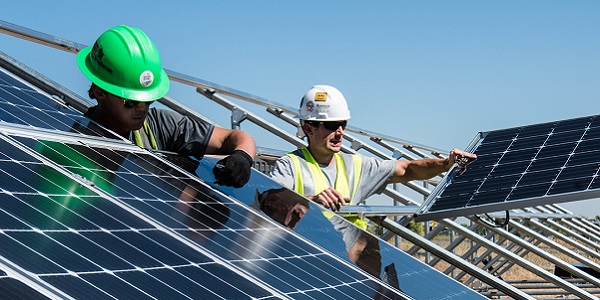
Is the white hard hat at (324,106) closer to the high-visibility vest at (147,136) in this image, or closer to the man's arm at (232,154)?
the man's arm at (232,154)

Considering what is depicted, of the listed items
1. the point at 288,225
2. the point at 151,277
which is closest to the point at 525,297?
the point at 288,225

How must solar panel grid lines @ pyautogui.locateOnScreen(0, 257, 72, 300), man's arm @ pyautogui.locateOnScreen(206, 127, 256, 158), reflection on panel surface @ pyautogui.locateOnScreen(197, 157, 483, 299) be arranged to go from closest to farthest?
1. solar panel grid lines @ pyautogui.locateOnScreen(0, 257, 72, 300)
2. reflection on panel surface @ pyautogui.locateOnScreen(197, 157, 483, 299)
3. man's arm @ pyautogui.locateOnScreen(206, 127, 256, 158)

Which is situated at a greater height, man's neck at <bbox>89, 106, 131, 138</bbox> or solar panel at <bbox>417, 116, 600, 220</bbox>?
solar panel at <bbox>417, 116, 600, 220</bbox>

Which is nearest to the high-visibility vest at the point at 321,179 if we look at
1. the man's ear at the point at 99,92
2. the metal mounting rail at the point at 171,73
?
the man's ear at the point at 99,92

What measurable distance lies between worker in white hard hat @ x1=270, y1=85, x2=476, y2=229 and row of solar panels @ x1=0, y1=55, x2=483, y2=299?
0.42 m

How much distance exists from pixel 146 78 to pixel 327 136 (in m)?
1.42

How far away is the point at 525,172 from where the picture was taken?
26.4 feet

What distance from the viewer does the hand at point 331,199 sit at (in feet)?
19.1

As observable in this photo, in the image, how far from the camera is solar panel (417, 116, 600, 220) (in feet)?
22.9

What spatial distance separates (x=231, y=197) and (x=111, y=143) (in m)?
0.72

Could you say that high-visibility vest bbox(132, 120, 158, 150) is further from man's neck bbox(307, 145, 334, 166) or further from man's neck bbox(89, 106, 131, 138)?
man's neck bbox(307, 145, 334, 166)

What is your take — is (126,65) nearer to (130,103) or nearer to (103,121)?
(130,103)

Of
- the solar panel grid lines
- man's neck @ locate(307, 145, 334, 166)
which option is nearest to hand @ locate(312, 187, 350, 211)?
man's neck @ locate(307, 145, 334, 166)

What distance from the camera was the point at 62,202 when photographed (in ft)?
11.4
